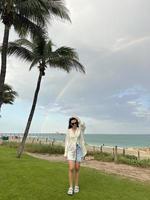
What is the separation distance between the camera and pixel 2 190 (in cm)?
1054

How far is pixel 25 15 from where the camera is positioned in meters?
16.6

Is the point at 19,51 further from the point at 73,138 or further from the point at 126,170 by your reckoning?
the point at 73,138


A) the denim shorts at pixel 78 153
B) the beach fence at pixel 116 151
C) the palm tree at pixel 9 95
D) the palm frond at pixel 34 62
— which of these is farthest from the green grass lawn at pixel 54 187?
the palm tree at pixel 9 95

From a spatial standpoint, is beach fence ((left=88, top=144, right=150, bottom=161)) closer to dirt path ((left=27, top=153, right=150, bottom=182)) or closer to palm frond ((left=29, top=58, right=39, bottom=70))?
dirt path ((left=27, top=153, right=150, bottom=182))

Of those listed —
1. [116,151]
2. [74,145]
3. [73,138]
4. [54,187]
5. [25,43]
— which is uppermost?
[25,43]

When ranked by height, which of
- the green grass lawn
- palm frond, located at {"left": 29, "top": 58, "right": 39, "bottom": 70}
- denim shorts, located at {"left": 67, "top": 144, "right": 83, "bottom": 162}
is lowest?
the green grass lawn

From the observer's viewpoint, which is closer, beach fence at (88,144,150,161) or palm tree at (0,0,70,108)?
palm tree at (0,0,70,108)

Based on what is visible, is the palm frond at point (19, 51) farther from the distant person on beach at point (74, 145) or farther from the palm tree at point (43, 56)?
the distant person on beach at point (74, 145)

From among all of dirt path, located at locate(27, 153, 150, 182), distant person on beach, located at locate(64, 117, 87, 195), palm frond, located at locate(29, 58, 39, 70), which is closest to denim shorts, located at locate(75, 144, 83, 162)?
distant person on beach, located at locate(64, 117, 87, 195)

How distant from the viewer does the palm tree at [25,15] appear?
15.5m

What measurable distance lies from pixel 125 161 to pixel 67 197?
1791 cm

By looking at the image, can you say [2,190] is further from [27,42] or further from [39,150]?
[39,150]

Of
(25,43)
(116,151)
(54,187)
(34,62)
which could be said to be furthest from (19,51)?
(54,187)

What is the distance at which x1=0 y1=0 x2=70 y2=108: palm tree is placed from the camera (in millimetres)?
15508
